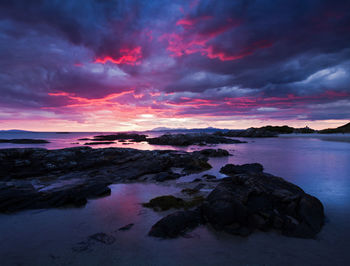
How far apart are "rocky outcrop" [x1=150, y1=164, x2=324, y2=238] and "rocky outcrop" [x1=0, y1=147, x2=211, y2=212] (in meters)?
5.02

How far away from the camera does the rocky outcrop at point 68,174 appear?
782cm

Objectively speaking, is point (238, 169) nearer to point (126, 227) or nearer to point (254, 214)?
point (254, 214)

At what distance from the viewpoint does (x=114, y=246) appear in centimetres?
485

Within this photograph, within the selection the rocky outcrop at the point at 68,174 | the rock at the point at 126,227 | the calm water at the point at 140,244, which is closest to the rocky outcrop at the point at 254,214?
the calm water at the point at 140,244

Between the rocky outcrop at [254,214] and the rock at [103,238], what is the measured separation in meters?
1.23

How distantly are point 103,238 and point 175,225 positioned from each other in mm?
2203

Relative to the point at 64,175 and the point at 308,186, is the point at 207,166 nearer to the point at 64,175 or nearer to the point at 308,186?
the point at 308,186

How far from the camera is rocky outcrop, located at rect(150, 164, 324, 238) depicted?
5.48 meters

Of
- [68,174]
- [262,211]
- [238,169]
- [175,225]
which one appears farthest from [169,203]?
[68,174]

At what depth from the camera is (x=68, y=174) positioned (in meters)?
14.2

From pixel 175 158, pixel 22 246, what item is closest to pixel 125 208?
pixel 22 246

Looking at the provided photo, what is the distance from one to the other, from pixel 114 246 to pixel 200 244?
2.42 meters

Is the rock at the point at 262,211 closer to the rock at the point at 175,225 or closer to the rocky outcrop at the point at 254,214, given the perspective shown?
the rocky outcrop at the point at 254,214

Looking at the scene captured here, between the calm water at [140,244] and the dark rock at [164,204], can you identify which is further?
the dark rock at [164,204]
